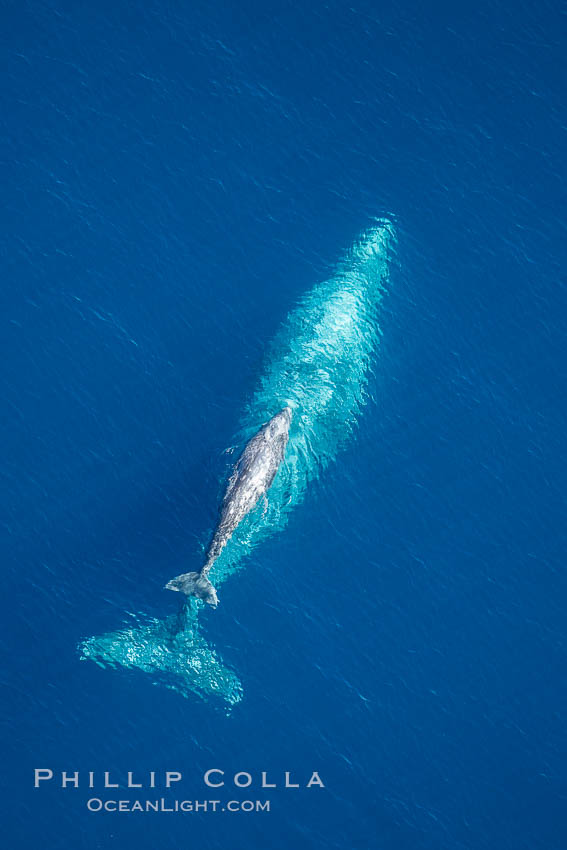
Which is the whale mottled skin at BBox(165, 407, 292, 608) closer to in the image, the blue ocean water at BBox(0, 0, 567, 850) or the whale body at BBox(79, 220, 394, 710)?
the whale body at BBox(79, 220, 394, 710)

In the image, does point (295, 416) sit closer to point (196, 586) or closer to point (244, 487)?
point (244, 487)

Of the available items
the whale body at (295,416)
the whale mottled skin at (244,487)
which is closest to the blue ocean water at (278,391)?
the whale body at (295,416)

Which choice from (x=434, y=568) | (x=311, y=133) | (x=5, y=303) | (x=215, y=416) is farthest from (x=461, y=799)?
(x=311, y=133)

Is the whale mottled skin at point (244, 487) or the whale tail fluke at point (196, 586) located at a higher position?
the whale mottled skin at point (244, 487)

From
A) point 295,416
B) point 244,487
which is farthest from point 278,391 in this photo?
point 244,487

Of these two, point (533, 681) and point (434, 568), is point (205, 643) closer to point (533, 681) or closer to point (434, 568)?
point (434, 568)

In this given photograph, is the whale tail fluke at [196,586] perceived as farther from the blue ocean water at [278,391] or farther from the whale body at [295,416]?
the blue ocean water at [278,391]

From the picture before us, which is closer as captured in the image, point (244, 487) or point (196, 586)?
point (196, 586)

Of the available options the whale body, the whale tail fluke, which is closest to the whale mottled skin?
the whale tail fluke
